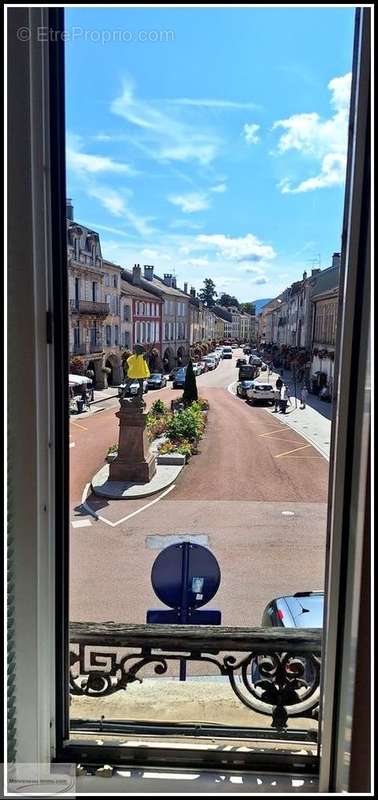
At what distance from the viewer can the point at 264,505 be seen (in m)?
4.86

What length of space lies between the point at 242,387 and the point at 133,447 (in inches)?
86.7

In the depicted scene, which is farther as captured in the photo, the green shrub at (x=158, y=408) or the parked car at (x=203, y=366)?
the green shrub at (x=158, y=408)

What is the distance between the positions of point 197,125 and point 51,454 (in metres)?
1.17

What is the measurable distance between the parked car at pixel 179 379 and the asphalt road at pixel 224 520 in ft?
0.55

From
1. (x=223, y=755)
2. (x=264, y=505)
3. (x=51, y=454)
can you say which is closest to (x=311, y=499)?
(x=264, y=505)

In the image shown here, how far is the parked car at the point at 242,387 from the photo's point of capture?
247 inches

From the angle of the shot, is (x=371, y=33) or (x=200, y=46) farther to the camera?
(x=200, y=46)

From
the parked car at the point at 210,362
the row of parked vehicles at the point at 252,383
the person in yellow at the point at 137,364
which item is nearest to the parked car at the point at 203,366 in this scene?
the parked car at the point at 210,362

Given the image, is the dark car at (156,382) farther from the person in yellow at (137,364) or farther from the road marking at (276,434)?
the person in yellow at (137,364)

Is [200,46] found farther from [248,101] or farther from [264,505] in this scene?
[264,505]

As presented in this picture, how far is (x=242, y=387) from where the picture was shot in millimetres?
6766

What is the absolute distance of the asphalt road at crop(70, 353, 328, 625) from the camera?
298 cm

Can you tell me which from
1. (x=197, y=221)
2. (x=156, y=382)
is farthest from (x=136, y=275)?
(x=156, y=382)

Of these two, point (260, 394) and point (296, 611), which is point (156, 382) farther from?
point (296, 611)
